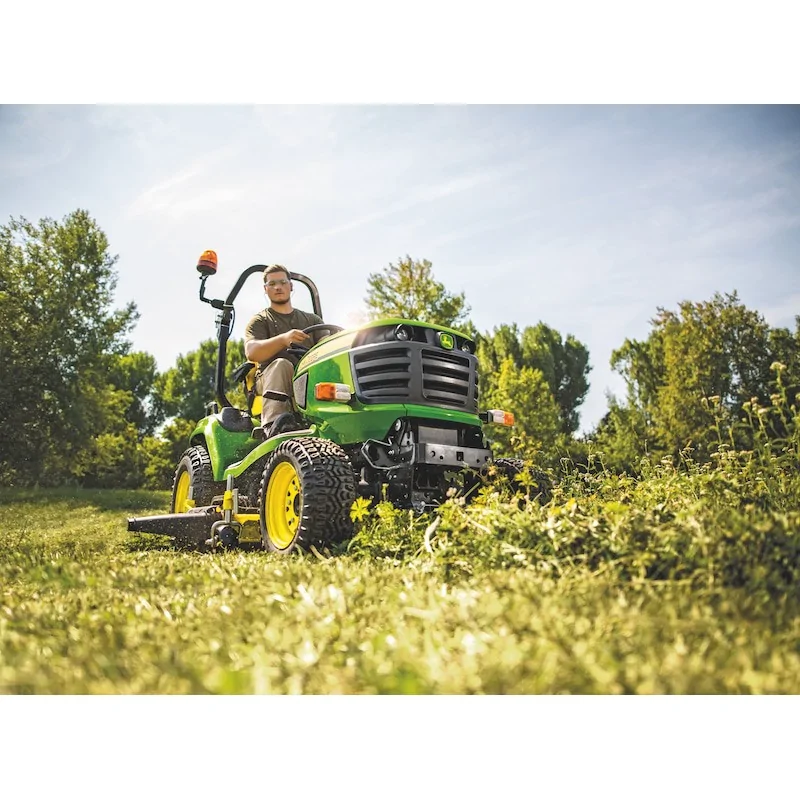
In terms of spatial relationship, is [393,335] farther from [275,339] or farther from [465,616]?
[465,616]

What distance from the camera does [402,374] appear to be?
4.16 metres

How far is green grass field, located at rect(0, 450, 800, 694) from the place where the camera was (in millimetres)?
1577

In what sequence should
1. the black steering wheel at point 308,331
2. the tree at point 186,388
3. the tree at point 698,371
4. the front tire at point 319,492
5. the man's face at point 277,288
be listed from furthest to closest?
the tree at point 186,388 → the tree at point 698,371 → the man's face at point 277,288 → the black steering wheel at point 308,331 → the front tire at point 319,492

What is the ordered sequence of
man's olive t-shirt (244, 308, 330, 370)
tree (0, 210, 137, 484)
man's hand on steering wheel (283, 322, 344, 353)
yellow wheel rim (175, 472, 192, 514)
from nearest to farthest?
man's hand on steering wheel (283, 322, 344, 353), man's olive t-shirt (244, 308, 330, 370), yellow wheel rim (175, 472, 192, 514), tree (0, 210, 137, 484)

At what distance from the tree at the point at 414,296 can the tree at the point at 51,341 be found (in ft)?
15.9

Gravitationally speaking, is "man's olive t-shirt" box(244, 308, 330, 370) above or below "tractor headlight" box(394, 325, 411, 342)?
above

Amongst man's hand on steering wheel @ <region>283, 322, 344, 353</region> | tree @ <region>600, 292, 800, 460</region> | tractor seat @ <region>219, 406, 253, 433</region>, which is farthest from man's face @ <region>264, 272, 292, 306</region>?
tree @ <region>600, 292, 800, 460</region>

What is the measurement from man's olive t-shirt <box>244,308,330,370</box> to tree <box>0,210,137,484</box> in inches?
116

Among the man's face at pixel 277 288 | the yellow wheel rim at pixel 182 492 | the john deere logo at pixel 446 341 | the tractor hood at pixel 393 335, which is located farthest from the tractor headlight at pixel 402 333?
the yellow wheel rim at pixel 182 492

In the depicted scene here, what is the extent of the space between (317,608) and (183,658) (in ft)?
1.73

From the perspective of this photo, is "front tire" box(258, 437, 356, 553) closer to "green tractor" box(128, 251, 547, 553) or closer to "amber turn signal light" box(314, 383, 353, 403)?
"green tractor" box(128, 251, 547, 553)

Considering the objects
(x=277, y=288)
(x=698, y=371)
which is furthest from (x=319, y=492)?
(x=698, y=371)

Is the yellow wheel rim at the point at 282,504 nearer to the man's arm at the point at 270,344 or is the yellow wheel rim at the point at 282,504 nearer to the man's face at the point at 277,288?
the man's arm at the point at 270,344

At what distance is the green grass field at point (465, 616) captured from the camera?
158cm
